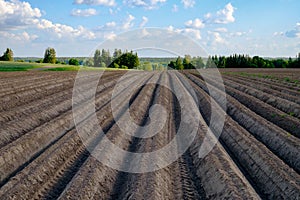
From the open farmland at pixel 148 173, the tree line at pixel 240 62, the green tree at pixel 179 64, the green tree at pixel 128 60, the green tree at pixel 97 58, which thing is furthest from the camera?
the green tree at pixel 179 64

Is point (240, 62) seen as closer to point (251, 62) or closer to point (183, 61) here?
point (251, 62)

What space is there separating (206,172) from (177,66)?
102 meters

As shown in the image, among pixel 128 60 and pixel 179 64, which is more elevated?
pixel 128 60

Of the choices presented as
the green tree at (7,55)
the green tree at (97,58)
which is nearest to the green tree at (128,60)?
the green tree at (97,58)

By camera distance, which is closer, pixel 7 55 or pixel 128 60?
pixel 7 55

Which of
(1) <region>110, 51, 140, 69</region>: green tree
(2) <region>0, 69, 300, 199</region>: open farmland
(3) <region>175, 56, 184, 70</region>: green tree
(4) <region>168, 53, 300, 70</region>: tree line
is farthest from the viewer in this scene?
(3) <region>175, 56, 184, 70</region>: green tree

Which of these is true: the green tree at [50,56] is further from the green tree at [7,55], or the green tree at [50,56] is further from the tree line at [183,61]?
the green tree at [7,55]

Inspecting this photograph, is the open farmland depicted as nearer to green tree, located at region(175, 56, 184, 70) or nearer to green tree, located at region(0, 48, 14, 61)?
green tree, located at region(0, 48, 14, 61)

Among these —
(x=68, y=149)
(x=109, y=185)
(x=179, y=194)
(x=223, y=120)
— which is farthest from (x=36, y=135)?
(x=223, y=120)

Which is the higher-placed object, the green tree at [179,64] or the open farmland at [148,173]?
the open farmland at [148,173]

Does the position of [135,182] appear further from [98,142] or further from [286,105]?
[286,105]

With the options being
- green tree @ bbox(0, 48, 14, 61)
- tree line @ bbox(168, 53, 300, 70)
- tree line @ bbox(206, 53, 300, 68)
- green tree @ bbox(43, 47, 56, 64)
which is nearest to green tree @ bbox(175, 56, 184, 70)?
tree line @ bbox(168, 53, 300, 70)

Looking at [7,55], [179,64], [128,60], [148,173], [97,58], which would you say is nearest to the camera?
[148,173]

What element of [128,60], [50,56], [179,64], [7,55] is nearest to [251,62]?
[179,64]
